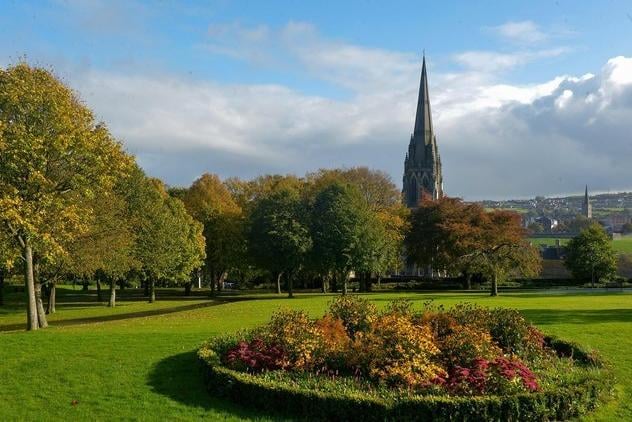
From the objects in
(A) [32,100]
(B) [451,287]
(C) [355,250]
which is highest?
(A) [32,100]

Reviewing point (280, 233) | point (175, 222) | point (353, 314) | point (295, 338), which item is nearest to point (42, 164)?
point (353, 314)

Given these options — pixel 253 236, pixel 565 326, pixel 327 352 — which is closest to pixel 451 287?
pixel 253 236

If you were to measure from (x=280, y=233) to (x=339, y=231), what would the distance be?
19.1 ft

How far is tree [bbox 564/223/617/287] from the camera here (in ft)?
275

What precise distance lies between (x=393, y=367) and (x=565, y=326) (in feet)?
45.6

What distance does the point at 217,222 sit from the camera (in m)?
70.3

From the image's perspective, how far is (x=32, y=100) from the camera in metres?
26.4

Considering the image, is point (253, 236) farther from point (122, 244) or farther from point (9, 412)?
point (9, 412)

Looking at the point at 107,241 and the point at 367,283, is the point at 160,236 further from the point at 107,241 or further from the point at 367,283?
the point at 367,283

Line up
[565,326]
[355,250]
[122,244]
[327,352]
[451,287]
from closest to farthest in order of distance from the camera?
[327,352] < [565,326] < [122,244] < [355,250] < [451,287]

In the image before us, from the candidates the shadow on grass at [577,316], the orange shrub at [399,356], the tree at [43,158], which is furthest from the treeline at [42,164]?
the shadow on grass at [577,316]

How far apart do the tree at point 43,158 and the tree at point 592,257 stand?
73.7 meters

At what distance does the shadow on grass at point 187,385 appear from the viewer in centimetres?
1285

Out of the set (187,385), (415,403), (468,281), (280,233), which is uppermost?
(280,233)
